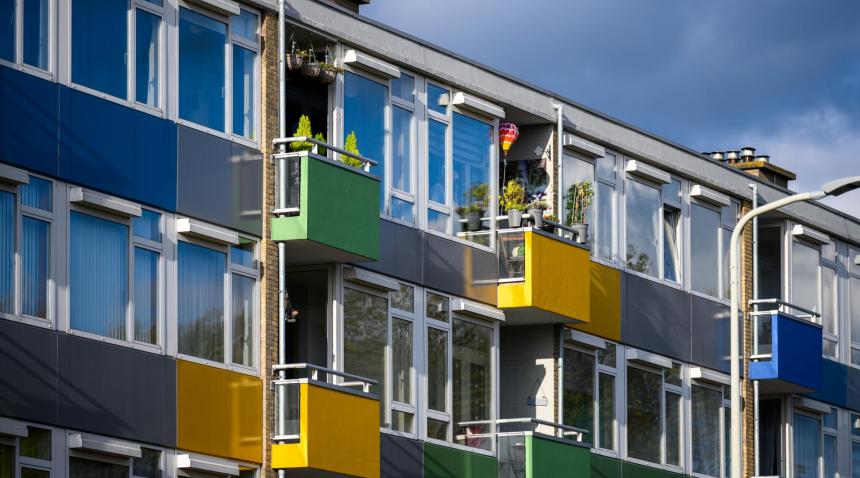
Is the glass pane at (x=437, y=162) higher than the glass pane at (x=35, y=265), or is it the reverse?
the glass pane at (x=437, y=162)

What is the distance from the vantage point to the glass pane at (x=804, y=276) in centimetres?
4584

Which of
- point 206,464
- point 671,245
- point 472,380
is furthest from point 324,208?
point 671,245

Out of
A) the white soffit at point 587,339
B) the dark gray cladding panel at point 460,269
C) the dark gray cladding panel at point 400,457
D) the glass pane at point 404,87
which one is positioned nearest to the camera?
the dark gray cladding panel at point 400,457

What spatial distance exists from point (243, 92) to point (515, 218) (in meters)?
7.14

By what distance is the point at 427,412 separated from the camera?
34219 mm

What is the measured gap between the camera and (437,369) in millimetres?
34781

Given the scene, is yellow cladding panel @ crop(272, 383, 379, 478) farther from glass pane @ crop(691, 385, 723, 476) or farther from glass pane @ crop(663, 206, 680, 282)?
glass pane @ crop(691, 385, 723, 476)

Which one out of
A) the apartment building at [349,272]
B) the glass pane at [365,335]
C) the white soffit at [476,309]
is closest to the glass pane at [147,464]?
the apartment building at [349,272]

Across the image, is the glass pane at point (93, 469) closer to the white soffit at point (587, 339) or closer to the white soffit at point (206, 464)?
the white soffit at point (206, 464)

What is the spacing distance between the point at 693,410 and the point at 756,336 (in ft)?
8.15

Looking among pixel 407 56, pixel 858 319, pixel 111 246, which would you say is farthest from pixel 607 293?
pixel 111 246

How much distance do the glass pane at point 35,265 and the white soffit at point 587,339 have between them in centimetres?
1368

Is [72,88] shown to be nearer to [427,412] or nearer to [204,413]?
[204,413]

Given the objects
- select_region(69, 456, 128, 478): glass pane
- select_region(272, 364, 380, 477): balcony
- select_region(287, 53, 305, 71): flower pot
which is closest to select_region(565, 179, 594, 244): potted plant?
select_region(287, 53, 305, 71): flower pot
